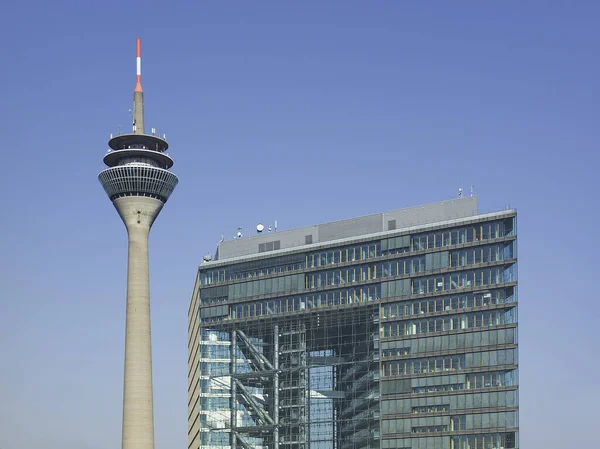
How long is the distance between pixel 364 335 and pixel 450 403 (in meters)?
20.6

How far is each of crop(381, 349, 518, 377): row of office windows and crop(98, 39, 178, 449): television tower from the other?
42692 millimetres

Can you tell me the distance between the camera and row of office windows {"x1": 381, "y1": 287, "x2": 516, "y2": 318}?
12925cm

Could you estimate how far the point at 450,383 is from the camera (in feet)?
431

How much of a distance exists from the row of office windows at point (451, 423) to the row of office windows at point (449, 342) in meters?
9.94

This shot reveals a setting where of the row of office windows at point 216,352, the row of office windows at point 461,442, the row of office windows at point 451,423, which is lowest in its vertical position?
the row of office windows at point 461,442

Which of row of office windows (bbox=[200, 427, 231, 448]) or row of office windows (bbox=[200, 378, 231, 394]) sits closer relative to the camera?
row of office windows (bbox=[200, 427, 231, 448])

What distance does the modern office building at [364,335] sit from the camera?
425ft

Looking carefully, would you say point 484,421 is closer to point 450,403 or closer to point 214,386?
point 450,403

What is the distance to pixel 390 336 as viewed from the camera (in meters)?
139

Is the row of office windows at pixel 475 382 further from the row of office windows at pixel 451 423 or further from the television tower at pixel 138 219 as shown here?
the television tower at pixel 138 219

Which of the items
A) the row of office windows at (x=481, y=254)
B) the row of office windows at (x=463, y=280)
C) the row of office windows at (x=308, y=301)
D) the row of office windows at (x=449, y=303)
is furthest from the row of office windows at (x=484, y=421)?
the row of office windows at (x=308, y=301)

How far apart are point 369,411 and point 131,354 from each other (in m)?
42.2

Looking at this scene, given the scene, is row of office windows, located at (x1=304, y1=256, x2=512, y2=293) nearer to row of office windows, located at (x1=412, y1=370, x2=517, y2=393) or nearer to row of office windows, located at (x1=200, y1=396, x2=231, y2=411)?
row of office windows, located at (x1=412, y1=370, x2=517, y2=393)

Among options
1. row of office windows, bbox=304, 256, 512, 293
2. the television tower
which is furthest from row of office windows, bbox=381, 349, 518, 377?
the television tower
